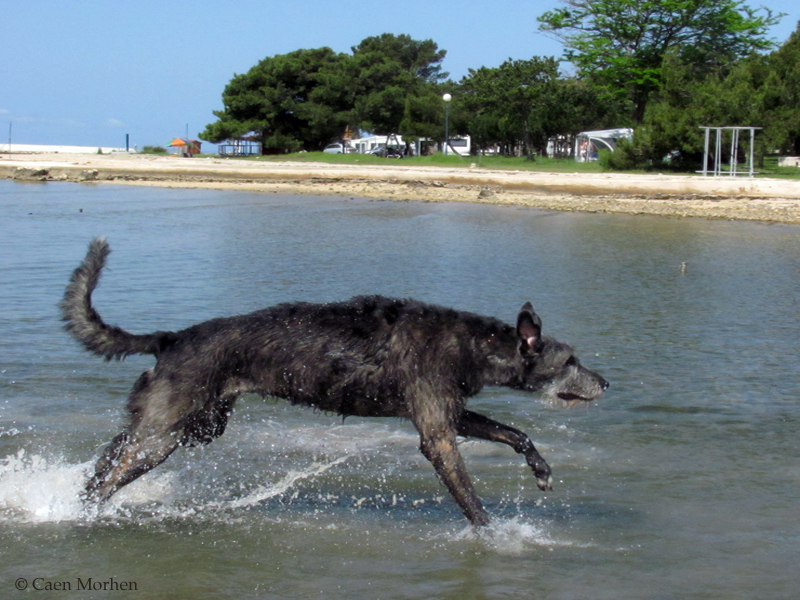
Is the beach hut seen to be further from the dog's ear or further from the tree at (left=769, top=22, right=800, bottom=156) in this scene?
the dog's ear

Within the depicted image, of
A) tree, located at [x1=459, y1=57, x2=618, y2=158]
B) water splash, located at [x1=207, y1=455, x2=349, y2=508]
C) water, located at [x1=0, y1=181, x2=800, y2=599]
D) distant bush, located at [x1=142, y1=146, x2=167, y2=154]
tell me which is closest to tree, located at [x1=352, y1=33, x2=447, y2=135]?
tree, located at [x1=459, y1=57, x2=618, y2=158]

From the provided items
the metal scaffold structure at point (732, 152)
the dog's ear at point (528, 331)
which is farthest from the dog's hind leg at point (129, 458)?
the metal scaffold structure at point (732, 152)

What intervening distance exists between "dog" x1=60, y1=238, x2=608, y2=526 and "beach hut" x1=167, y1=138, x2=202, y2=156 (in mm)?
65212

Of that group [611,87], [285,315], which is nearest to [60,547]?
[285,315]

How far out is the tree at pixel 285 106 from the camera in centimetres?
6575

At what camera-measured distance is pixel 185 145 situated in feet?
230

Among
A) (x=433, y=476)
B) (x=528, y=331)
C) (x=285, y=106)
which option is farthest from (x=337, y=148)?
(x=528, y=331)

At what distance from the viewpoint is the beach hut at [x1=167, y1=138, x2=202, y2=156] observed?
229 feet

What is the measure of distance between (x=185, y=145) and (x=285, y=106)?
30.7ft

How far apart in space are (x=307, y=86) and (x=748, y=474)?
65618mm

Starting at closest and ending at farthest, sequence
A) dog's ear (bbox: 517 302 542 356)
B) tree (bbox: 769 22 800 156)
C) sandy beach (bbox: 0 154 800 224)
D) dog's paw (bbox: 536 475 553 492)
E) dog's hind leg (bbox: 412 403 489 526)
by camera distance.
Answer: dog's hind leg (bbox: 412 403 489 526), dog's ear (bbox: 517 302 542 356), dog's paw (bbox: 536 475 553 492), sandy beach (bbox: 0 154 800 224), tree (bbox: 769 22 800 156)

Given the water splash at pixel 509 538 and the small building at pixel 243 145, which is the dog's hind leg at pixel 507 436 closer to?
the water splash at pixel 509 538

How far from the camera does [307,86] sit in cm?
6900

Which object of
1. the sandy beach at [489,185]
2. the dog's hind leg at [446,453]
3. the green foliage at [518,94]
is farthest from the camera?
the green foliage at [518,94]
